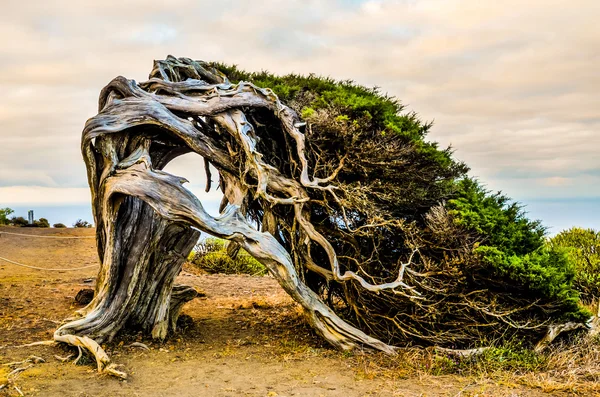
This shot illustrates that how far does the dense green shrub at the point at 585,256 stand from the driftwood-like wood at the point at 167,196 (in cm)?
500

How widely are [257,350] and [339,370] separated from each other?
4.53 feet

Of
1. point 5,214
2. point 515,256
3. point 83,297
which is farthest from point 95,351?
point 5,214

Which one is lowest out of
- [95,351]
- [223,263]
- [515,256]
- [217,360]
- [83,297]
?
[217,360]

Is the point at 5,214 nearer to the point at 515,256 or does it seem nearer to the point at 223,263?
the point at 223,263

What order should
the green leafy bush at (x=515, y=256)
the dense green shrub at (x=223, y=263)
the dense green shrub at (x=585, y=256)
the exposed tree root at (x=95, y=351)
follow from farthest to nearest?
the dense green shrub at (x=223, y=263)
the dense green shrub at (x=585, y=256)
the green leafy bush at (x=515, y=256)
the exposed tree root at (x=95, y=351)

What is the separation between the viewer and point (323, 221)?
8336mm

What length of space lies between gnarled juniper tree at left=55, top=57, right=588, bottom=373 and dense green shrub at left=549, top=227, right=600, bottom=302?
3273 mm

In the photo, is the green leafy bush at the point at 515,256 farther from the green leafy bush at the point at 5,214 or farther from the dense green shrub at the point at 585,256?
the green leafy bush at the point at 5,214

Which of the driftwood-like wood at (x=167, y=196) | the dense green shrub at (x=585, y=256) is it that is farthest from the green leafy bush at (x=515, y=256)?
the dense green shrub at (x=585, y=256)

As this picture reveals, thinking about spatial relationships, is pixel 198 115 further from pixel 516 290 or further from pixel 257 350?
pixel 516 290

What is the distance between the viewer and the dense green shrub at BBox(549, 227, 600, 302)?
34.7 feet

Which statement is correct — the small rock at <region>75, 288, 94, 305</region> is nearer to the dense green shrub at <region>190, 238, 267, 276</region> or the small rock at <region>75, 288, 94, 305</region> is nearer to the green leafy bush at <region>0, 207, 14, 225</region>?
the dense green shrub at <region>190, 238, 267, 276</region>

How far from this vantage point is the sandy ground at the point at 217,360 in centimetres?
627

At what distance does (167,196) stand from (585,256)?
8.37 metres
